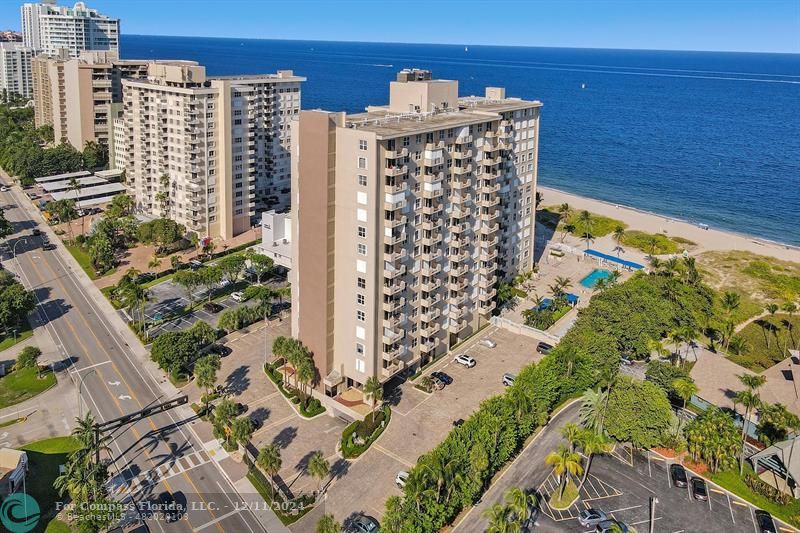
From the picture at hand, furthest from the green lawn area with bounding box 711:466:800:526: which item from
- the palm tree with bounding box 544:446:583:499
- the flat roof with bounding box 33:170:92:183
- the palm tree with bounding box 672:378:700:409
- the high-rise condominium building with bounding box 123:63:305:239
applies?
the flat roof with bounding box 33:170:92:183

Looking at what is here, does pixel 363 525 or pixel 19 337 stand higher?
pixel 19 337

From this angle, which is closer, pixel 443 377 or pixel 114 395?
pixel 114 395

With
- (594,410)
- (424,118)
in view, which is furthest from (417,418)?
(424,118)

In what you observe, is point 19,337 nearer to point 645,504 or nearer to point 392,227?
point 392,227

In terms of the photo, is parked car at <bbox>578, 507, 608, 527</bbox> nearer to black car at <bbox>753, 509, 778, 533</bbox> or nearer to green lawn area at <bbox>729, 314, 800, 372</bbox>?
black car at <bbox>753, 509, 778, 533</bbox>

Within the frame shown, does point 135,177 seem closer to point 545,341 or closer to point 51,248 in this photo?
point 51,248

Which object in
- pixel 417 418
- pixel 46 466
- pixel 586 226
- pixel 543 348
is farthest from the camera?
pixel 586 226

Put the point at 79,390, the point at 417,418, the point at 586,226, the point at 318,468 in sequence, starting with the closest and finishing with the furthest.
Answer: the point at 318,468, the point at 417,418, the point at 79,390, the point at 586,226
